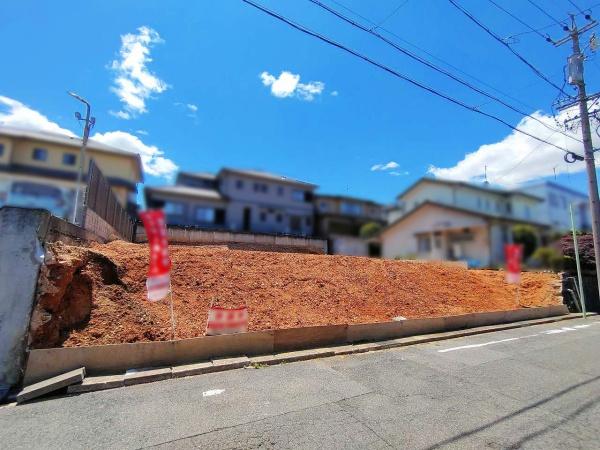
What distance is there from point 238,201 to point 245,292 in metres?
2.21

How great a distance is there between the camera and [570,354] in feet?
20.3

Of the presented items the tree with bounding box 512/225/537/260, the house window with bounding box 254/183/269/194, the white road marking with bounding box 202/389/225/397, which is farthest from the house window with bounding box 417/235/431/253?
the white road marking with bounding box 202/389/225/397

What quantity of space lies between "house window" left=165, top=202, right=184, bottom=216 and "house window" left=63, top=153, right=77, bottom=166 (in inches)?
44.7

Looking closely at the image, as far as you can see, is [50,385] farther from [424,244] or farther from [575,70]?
[575,70]

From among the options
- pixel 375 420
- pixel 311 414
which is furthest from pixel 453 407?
pixel 311 414

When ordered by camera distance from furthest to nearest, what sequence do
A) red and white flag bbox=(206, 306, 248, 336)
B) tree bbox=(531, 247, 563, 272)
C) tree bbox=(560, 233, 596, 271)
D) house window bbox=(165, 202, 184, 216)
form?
tree bbox=(560, 233, 596, 271)
tree bbox=(531, 247, 563, 272)
red and white flag bbox=(206, 306, 248, 336)
house window bbox=(165, 202, 184, 216)

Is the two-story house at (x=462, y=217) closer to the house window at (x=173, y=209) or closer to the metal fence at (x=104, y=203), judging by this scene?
the house window at (x=173, y=209)

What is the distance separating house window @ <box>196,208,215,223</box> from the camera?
5.61m

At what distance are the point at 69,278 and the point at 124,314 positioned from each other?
970mm

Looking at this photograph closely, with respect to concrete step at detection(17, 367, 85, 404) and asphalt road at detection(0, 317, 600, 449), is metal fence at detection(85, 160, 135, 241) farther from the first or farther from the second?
asphalt road at detection(0, 317, 600, 449)

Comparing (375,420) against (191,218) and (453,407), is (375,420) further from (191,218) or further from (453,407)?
(191,218)

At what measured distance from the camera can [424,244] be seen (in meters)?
8.27

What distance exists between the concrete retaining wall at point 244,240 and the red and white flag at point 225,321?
355cm

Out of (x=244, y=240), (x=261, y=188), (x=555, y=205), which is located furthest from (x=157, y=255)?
(x=555, y=205)
